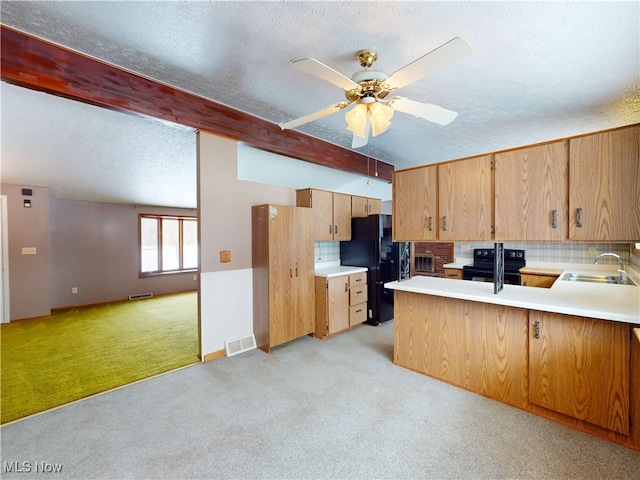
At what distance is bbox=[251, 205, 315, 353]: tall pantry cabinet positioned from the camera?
10.7 feet

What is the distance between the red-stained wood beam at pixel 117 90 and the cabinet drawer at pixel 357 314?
236 cm

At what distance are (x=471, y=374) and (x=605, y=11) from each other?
269 centimetres

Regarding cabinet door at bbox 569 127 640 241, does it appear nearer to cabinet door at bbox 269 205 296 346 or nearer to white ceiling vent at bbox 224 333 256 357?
cabinet door at bbox 269 205 296 346

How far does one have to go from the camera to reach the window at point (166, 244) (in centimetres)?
671

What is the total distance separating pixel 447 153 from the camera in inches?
185

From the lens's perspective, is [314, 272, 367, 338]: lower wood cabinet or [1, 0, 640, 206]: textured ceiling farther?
[314, 272, 367, 338]: lower wood cabinet

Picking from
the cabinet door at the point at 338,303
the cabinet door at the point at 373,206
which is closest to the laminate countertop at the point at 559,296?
the cabinet door at the point at 338,303

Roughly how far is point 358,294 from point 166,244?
5369 mm

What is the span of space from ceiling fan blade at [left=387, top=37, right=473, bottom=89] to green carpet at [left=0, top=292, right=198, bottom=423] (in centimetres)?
328

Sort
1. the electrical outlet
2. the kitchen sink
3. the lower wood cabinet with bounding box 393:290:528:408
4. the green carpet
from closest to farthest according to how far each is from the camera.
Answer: the lower wood cabinet with bounding box 393:290:528:408, the green carpet, the electrical outlet, the kitchen sink

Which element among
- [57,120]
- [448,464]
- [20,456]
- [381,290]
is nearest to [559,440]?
[448,464]

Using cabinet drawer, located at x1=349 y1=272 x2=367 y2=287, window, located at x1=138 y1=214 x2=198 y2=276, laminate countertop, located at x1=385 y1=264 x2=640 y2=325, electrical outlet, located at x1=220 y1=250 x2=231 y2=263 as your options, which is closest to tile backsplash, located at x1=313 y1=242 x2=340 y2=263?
cabinet drawer, located at x1=349 y1=272 x2=367 y2=287

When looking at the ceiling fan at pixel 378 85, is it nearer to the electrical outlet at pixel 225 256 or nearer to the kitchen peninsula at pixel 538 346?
the kitchen peninsula at pixel 538 346

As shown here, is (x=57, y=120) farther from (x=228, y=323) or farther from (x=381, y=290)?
(x=381, y=290)
